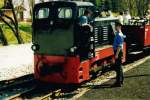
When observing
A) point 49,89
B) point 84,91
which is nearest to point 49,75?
point 49,89

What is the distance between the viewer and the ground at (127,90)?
467 inches

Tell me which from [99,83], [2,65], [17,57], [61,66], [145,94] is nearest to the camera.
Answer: [145,94]

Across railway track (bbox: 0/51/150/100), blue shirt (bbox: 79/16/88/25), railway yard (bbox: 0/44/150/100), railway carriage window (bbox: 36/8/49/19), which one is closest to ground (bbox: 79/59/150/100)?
railway yard (bbox: 0/44/150/100)

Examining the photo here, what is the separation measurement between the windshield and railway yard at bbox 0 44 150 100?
1339 mm

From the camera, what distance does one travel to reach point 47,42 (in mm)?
13273

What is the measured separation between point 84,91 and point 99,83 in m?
1.48

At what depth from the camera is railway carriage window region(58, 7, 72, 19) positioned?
43.2ft

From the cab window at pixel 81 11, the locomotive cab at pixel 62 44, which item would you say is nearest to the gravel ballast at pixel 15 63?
the locomotive cab at pixel 62 44

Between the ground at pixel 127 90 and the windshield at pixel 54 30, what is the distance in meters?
1.76

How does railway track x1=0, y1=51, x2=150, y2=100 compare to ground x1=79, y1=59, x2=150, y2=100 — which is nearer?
ground x1=79, y1=59, x2=150, y2=100

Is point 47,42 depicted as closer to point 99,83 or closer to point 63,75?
point 63,75

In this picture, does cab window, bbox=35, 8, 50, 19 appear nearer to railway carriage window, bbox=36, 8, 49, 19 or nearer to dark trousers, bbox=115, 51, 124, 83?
railway carriage window, bbox=36, 8, 49, 19

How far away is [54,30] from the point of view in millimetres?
13227

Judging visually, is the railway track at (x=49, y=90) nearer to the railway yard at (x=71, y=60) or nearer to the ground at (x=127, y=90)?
the railway yard at (x=71, y=60)
